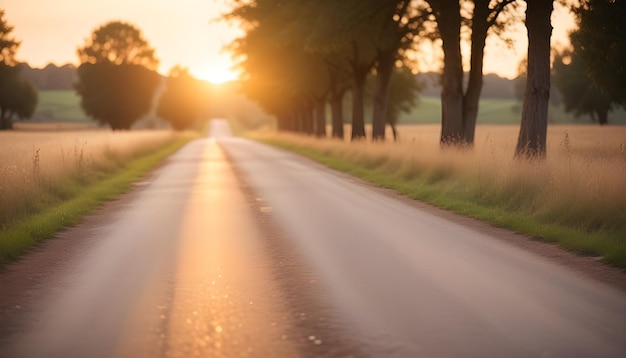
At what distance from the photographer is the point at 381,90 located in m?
34.2

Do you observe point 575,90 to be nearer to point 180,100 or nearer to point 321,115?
point 321,115

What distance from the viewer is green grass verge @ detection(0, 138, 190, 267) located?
395 inches

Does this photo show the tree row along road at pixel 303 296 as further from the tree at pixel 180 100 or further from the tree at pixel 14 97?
the tree at pixel 180 100

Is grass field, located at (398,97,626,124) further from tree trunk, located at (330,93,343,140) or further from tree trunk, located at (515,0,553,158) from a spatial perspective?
tree trunk, located at (515,0,553,158)

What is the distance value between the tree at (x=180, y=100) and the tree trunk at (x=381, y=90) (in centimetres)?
8015

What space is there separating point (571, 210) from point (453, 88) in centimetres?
1364

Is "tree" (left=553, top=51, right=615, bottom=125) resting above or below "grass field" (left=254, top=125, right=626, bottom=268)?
above

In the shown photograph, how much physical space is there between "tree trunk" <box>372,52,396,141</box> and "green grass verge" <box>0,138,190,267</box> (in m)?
13.4

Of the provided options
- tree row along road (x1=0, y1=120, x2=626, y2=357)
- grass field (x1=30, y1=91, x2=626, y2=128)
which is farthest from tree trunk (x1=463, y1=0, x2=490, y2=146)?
grass field (x1=30, y1=91, x2=626, y2=128)

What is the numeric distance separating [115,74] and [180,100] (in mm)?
43235

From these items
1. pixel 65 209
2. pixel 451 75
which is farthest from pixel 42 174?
pixel 451 75

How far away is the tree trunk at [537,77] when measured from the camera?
1791 centimetres

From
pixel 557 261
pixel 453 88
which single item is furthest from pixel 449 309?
pixel 453 88

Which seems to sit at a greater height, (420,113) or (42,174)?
(42,174)
